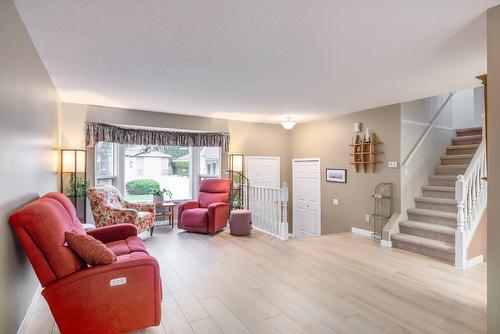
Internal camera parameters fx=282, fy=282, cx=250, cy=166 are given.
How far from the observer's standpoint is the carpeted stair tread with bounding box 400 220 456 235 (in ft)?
13.8

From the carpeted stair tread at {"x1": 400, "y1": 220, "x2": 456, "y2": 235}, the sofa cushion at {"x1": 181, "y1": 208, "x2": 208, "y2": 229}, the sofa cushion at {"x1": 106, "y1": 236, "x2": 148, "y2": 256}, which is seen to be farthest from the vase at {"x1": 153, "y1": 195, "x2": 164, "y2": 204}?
the carpeted stair tread at {"x1": 400, "y1": 220, "x2": 456, "y2": 235}

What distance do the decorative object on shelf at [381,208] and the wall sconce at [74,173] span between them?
17.0 ft

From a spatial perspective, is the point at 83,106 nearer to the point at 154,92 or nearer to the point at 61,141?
the point at 61,141

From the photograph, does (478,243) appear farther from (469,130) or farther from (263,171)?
(263,171)

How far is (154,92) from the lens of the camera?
425 centimetres

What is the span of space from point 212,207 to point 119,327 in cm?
329

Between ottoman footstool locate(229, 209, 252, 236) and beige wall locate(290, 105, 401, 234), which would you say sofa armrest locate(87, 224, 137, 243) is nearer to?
ottoman footstool locate(229, 209, 252, 236)

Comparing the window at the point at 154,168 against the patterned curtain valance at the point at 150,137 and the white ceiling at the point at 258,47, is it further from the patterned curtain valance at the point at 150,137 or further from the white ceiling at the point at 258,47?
the white ceiling at the point at 258,47

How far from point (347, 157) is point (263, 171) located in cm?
210

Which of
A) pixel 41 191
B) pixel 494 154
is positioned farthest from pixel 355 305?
pixel 41 191

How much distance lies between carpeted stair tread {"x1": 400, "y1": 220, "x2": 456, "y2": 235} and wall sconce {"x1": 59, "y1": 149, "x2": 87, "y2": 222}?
5.50 metres

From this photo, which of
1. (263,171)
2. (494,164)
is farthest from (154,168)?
(494,164)

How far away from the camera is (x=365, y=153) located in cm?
546

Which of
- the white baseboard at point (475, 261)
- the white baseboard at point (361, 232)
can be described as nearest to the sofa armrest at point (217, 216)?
the white baseboard at point (361, 232)
